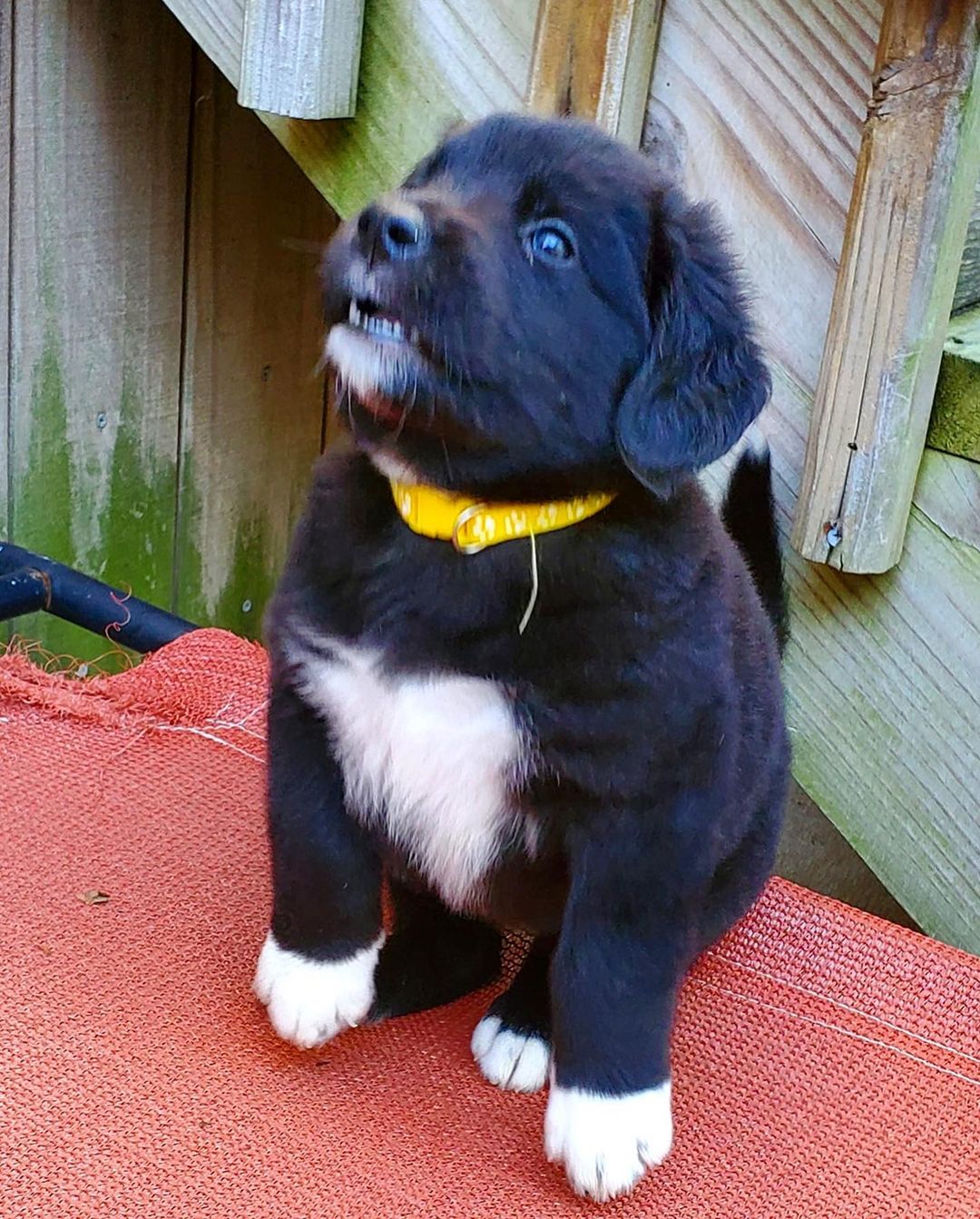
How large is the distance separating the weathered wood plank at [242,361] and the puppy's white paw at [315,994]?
1.68m

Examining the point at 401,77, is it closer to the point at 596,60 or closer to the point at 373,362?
the point at 596,60

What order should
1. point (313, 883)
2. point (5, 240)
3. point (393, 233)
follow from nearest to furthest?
point (393, 233)
point (313, 883)
point (5, 240)

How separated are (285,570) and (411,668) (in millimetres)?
240

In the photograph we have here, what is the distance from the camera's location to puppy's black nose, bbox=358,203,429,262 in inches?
56.0

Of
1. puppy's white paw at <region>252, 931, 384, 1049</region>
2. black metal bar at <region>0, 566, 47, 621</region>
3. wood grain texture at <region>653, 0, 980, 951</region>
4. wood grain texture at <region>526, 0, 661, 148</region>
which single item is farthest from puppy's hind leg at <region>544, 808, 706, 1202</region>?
black metal bar at <region>0, 566, 47, 621</region>

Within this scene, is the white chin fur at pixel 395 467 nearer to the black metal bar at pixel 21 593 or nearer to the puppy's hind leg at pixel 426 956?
the puppy's hind leg at pixel 426 956

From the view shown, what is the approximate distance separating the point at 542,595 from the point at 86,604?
4.08 feet

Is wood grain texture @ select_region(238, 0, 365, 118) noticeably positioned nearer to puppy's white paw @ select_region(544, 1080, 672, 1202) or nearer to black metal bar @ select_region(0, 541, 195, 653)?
black metal bar @ select_region(0, 541, 195, 653)

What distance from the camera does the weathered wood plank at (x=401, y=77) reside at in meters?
2.23

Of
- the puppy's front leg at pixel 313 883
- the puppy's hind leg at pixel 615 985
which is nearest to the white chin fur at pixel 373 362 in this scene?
the puppy's front leg at pixel 313 883

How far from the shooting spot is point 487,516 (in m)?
1.57

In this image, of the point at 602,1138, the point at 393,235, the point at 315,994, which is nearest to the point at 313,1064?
the point at 315,994

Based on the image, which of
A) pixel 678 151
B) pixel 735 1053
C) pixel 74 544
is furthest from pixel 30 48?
pixel 735 1053

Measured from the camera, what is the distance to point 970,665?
7.00ft
